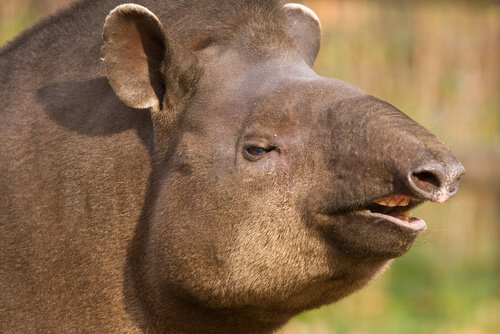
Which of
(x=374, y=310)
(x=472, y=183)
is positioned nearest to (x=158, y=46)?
(x=374, y=310)

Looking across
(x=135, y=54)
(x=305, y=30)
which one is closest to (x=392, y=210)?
(x=135, y=54)

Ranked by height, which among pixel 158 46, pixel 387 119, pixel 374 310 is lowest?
pixel 374 310

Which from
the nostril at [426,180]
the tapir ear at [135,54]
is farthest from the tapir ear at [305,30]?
the nostril at [426,180]

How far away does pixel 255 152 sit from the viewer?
564 centimetres

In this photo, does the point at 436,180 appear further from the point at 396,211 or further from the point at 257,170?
the point at 257,170

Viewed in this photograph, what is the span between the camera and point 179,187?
5.74 m

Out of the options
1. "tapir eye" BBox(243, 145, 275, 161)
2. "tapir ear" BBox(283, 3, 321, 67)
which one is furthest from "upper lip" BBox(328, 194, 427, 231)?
"tapir ear" BBox(283, 3, 321, 67)

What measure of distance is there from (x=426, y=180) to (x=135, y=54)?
152 cm

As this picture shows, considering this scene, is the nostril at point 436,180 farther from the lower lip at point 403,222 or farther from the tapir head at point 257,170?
the lower lip at point 403,222

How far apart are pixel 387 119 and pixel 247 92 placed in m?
0.77

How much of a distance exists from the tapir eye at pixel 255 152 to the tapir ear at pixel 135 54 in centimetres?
51

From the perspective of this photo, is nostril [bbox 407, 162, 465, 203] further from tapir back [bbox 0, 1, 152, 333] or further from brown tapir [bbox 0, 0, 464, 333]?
tapir back [bbox 0, 1, 152, 333]

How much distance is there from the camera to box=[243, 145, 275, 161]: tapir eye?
5637mm

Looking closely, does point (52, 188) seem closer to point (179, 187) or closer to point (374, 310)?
point (179, 187)
